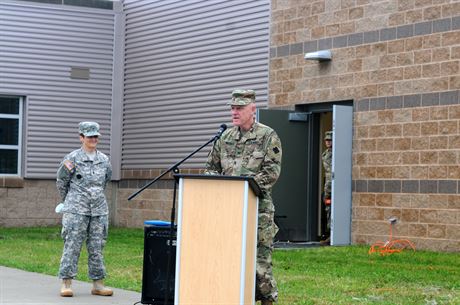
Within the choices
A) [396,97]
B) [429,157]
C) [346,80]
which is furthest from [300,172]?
[429,157]

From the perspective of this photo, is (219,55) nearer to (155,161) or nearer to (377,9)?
(155,161)

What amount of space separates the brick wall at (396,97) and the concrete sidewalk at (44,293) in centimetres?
716

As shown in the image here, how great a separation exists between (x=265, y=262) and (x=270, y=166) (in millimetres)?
820

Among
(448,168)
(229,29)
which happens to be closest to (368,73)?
(448,168)

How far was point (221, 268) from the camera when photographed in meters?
8.22

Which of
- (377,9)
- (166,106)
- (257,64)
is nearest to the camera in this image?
(377,9)

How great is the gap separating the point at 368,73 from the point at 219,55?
5.36 meters

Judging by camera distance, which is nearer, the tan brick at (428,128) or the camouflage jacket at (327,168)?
the tan brick at (428,128)

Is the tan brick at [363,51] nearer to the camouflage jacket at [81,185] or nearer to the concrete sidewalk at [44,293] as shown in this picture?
the concrete sidewalk at [44,293]

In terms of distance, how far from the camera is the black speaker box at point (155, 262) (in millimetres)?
10211

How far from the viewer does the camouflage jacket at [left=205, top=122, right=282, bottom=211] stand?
9.11 m

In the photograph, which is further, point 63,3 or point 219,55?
point 63,3

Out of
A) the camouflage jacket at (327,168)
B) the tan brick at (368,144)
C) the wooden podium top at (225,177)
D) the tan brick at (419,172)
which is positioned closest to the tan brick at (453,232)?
the tan brick at (419,172)

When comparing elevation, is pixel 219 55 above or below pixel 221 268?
above
